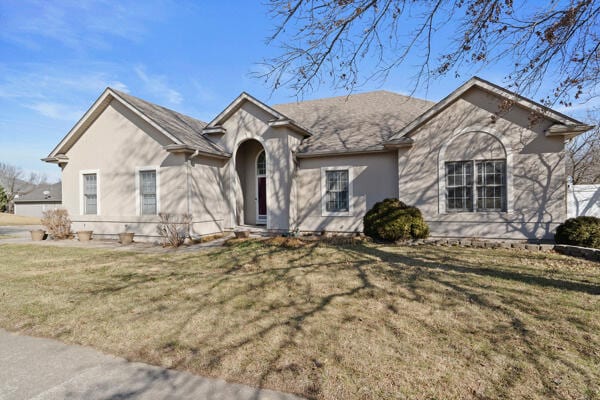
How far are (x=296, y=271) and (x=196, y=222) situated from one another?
6796mm

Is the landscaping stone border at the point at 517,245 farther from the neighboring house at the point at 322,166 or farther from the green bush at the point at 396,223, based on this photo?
the neighboring house at the point at 322,166

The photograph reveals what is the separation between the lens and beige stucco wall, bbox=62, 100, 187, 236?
12719 mm

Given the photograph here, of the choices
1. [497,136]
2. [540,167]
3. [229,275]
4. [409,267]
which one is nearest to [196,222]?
[229,275]

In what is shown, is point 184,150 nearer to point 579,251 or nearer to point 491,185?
point 491,185

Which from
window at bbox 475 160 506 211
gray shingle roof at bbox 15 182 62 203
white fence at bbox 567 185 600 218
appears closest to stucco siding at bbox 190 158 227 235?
window at bbox 475 160 506 211

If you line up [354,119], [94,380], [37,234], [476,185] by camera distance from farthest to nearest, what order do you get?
[354,119] → [37,234] → [476,185] → [94,380]

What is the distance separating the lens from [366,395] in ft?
9.30

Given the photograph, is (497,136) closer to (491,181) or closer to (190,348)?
(491,181)

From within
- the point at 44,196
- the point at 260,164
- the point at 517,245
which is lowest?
the point at 517,245

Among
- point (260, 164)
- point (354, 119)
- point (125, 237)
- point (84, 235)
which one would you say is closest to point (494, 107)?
point (354, 119)

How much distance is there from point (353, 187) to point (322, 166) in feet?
5.47

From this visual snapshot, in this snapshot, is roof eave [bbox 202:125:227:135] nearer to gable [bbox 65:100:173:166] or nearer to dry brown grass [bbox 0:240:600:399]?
gable [bbox 65:100:173:166]

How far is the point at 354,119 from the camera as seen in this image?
15.8 m

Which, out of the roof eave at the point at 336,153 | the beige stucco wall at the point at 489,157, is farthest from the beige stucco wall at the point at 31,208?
the beige stucco wall at the point at 489,157
